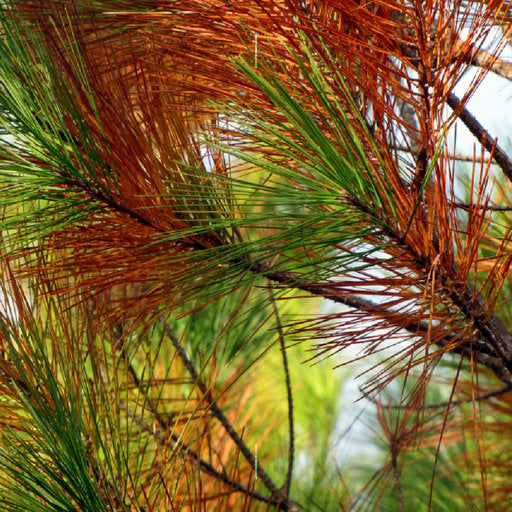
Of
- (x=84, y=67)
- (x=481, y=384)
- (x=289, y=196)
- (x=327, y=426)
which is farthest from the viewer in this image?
(x=327, y=426)

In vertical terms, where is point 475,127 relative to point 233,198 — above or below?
above

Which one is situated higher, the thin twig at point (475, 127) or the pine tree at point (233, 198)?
the thin twig at point (475, 127)

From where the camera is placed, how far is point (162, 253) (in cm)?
68

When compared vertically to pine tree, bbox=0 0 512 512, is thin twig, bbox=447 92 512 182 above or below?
above

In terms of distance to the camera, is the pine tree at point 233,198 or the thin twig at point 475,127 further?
the thin twig at point 475,127

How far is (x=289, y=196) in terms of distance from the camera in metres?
0.51

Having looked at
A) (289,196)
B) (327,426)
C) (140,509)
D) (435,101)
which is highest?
(327,426)

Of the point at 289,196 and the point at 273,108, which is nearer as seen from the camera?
the point at 289,196

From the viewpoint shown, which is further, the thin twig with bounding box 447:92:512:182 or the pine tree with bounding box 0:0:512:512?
the thin twig with bounding box 447:92:512:182

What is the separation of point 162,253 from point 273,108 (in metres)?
0.17

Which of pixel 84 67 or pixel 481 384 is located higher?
pixel 481 384

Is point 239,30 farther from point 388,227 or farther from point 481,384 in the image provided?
point 481,384

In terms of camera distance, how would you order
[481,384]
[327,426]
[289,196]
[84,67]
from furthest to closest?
[327,426] < [481,384] < [84,67] < [289,196]

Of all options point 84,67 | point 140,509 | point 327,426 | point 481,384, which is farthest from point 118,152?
point 327,426
